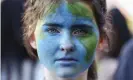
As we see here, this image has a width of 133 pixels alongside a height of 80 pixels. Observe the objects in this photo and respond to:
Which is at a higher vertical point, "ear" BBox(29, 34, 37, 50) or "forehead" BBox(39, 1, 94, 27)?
A: "forehead" BBox(39, 1, 94, 27)

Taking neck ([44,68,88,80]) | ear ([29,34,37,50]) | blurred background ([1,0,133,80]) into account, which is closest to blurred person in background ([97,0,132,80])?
blurred background ([1,0,133,80])

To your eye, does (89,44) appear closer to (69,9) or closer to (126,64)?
(69,9)

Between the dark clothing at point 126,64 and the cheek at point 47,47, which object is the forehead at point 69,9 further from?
the dark clothing at point 126,64

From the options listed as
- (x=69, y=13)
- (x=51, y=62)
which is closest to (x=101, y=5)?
(x=69, y=13)

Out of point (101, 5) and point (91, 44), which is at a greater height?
point (101, 5)

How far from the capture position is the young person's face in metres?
0.80

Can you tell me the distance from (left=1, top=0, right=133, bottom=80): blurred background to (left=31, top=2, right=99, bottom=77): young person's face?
13 cm

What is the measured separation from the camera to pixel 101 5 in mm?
847

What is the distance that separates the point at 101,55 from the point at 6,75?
0.36 metres

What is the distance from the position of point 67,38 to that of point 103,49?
0.17 m

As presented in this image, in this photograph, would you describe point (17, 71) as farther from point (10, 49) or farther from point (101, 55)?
point (101, 55)

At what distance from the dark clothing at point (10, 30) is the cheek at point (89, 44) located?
0.29m

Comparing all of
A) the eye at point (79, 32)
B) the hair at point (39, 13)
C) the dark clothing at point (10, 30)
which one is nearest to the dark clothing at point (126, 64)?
the hair at point (39, 13)

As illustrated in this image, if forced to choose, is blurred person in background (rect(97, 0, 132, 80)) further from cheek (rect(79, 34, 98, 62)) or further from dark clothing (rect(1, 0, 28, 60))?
dark clothing (rect(1, 0, 28, 60))
